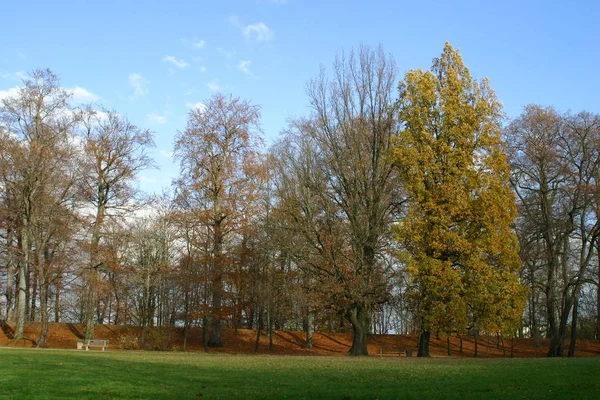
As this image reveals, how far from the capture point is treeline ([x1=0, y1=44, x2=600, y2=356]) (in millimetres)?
28234

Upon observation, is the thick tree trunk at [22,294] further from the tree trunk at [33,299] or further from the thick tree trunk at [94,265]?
the tree trunk at [33,299]

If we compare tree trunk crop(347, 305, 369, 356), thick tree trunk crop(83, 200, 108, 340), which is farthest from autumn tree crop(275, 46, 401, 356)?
thick tree trunk crop(83, 200, 108, 340)

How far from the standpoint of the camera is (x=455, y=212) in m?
27.8

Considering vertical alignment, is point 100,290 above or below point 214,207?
below

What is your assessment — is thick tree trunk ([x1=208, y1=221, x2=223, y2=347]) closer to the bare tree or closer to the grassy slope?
the grassy slope

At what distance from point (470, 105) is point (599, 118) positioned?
40.7 ft

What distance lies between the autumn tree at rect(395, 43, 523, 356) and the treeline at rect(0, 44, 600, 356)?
89 millimetres

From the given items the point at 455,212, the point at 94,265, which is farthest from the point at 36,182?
the point at 455,212

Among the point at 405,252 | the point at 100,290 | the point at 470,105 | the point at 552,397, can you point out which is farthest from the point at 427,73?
the point at 100,290

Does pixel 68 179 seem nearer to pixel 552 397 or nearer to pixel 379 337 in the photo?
pixel 379 337

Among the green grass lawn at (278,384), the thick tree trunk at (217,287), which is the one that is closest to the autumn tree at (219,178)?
the thick tree trunk at (217,287)

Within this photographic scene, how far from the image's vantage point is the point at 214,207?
3847 centimetres

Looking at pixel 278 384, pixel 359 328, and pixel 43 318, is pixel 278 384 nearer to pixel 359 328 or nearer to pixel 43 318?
pixel 359 328

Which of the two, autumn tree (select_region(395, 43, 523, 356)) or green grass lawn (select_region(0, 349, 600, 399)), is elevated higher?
autumn tree (select_region(395, 43, 523, 356))
